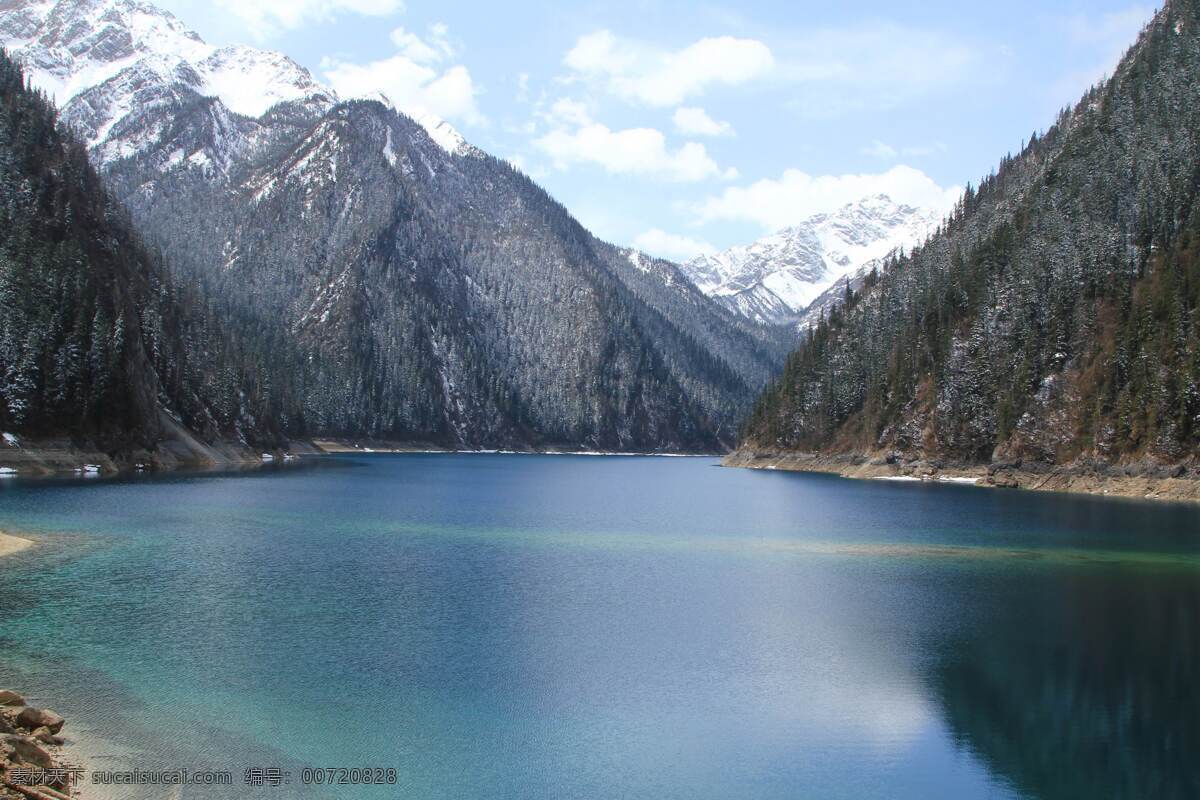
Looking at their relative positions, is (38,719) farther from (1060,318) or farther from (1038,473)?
(1060,318)

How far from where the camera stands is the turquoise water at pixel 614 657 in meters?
20.7

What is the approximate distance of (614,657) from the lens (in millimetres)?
29500

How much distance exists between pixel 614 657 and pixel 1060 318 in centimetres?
10443

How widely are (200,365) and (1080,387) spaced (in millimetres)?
121373

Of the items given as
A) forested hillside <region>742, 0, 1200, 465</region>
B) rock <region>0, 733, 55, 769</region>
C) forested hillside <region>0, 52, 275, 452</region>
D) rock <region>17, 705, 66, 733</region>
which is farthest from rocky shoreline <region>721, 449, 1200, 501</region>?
rock <region>0, 733, 55, 769</region>

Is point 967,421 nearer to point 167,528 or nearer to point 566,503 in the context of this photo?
point 566,503

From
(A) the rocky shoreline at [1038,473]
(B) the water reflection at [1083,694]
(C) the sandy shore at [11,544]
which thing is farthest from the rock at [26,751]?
(A) the rocky shoreline at [1038,473]

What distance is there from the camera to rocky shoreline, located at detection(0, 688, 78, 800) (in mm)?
15115

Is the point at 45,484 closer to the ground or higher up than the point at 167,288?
closer to the ground

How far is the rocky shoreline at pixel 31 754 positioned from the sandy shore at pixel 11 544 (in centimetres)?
2757

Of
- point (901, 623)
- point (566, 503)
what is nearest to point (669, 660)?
point (901, 623)

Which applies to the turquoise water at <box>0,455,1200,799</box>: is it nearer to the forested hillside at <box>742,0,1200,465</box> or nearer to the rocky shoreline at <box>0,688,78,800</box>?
the rocky shoreline at <box>0,688,78,800</box>

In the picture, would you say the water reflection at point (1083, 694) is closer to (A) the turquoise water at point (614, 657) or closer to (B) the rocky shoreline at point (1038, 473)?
(A) the turquoise water at point (614, 657)

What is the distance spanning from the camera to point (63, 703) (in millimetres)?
22422
